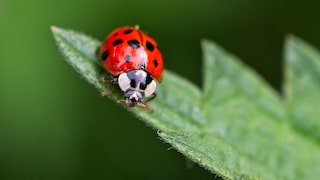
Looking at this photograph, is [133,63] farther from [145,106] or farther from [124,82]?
[145,106]

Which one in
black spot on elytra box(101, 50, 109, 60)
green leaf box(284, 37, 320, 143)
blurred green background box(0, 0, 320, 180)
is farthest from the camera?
blurred green background box(0, 0, 320, 180)

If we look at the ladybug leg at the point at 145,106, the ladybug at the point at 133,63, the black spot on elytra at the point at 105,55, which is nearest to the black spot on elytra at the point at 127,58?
the ladybug at the point at 133,63

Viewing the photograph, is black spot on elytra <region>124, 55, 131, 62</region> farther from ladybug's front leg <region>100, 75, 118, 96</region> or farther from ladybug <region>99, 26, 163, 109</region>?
ladybug's front leg <region>100, 75, 118, 96</region>

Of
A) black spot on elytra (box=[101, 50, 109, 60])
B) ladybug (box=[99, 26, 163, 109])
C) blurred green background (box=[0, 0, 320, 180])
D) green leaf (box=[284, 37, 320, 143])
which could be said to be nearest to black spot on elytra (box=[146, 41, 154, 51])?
ladybug (box=[99, 26, 163, 109])

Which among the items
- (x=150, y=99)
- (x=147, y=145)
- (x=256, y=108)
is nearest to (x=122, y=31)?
(x=150, y=99)

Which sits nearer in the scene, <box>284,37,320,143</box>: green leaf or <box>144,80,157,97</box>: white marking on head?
<box>144,80,157,97</box>: white marking on head

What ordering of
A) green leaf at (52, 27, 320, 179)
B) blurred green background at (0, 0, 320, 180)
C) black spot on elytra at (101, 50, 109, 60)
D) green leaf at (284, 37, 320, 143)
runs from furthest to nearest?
blurred green background at (0, 0, 320, 180) → green leaf at (284, 37, 320, 143) → black spot on elytra at (101, 50, 109, 60) → green leaf at (52, 27, 320, 179)

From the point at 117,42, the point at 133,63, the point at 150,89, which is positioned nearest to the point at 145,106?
the point at 150,89

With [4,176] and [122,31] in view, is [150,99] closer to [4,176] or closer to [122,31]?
[122,31]
